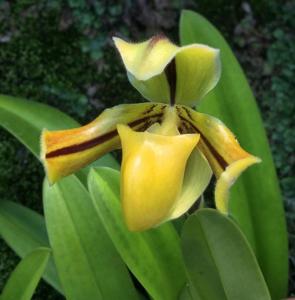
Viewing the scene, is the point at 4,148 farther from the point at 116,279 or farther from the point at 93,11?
the point at 116,279

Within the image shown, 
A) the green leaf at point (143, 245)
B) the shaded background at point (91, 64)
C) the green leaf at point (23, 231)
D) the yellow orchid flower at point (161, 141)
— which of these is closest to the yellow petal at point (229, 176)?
the yellow orchid flower at point (161, 141)

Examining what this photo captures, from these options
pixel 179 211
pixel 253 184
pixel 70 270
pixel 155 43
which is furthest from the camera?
pixel 253 184

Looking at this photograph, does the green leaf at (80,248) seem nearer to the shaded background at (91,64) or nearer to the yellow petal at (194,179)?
the yellow petal at (194,179)

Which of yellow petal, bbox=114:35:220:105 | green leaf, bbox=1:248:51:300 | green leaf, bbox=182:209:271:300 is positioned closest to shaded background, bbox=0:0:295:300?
green leaf, bbox=1:248:51:300

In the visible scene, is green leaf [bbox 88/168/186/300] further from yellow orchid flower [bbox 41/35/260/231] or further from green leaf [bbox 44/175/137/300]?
yellow orchid flower [bbox 41/35/260/231]

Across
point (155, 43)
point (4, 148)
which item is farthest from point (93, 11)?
point (155, 43)

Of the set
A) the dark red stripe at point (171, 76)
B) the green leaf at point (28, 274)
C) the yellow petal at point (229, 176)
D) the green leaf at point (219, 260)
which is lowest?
the green leaf at point (28, 274)

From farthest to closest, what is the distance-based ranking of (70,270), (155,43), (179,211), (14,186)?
(14,186), (70,270), (179,211), (155,43)
